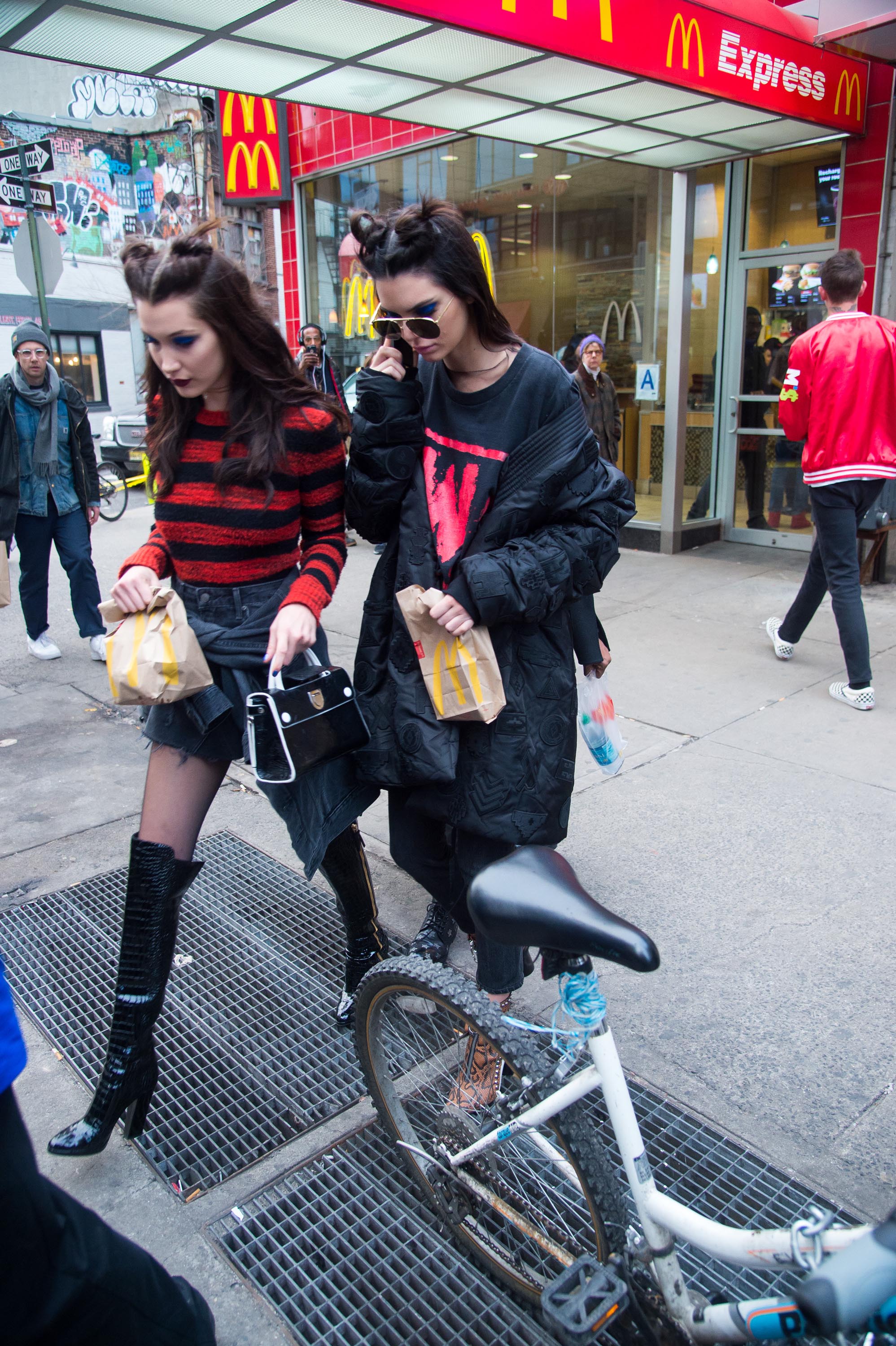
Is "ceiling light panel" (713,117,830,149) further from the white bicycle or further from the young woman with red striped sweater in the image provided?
the white bicycle

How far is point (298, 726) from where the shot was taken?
225 centimetres

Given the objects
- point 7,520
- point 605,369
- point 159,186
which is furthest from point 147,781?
point 159,186

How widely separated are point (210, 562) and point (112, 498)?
1273 cm

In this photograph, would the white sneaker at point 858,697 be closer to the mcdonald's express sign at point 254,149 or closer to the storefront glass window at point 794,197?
the storefront glass window at point 794,197

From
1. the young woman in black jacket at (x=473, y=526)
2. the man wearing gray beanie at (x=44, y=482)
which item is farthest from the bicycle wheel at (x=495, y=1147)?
the man wearing gray beanie at (x=44, y=482)

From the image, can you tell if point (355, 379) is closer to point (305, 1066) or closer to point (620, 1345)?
point (305, 1066)

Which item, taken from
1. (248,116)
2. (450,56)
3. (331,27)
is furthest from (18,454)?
(248,116)

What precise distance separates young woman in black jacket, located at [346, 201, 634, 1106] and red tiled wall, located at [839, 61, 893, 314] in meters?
6.07

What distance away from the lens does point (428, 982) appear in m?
1.89

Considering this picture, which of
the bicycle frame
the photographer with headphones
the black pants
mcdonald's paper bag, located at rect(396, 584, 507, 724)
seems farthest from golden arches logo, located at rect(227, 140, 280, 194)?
the black pants

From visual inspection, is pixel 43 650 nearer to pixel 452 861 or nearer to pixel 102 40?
pixel 102 40

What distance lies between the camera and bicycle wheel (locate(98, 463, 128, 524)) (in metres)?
13.6

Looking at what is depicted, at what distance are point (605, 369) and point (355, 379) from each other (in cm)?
783

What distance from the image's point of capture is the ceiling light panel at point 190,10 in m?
4.88
